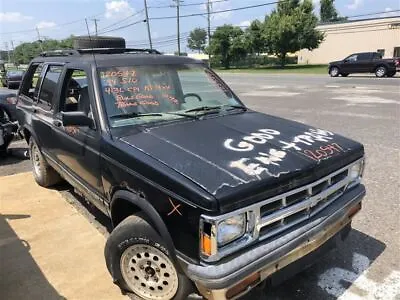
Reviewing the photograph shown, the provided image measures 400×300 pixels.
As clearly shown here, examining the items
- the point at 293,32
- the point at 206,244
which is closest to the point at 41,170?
the point at 206,244

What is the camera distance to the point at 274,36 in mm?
43375

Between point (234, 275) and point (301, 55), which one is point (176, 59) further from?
point (301, 55)

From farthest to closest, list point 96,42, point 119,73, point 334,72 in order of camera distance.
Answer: point 334,72 → point 96,42 → point 119,73

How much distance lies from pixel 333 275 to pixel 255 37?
4727 centimetres

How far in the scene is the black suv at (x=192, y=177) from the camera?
2.32 m

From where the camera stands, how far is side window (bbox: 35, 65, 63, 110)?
4371 millimetres

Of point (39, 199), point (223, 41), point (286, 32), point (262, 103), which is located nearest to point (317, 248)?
point (39, 199)

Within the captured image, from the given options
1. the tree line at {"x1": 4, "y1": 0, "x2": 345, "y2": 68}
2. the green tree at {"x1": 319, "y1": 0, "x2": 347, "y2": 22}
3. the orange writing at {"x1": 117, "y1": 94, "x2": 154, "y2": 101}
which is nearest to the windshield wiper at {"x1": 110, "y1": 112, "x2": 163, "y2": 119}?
the orange writing at {"x1": 117, "y1": 94, "x2": 154, "y2": 101}

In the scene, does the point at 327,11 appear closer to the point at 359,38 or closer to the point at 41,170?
the point at 359,38

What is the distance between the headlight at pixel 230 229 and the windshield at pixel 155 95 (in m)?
1.35

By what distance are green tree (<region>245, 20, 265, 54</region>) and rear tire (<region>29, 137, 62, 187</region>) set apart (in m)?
44.0

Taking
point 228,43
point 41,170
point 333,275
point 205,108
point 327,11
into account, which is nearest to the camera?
point 333,275

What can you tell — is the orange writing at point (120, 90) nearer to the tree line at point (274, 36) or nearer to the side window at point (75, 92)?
the side window at point (75, 92)

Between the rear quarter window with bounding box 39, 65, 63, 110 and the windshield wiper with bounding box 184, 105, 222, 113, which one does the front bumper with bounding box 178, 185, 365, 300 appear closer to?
the windshield wiper with bounding box 184, 105, 222, 113
